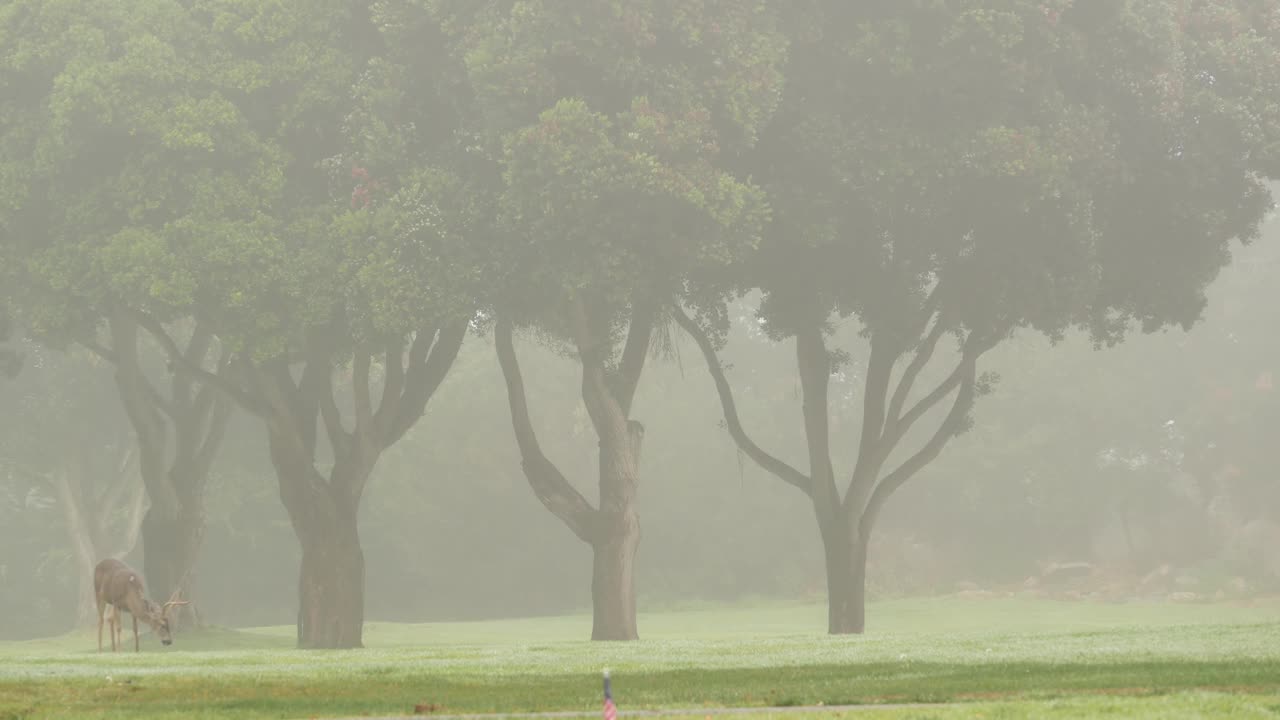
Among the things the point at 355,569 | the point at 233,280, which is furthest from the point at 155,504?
the point at 233,280

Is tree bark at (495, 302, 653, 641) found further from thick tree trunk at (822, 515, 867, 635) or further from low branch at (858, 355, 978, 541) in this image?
low branch at (858, 355, 978, 541)

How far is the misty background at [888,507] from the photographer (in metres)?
70.9

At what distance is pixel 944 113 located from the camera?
→ 34.0 metres

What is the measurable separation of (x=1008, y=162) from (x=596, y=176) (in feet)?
27.4

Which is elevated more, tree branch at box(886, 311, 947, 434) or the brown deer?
tree branch at box(886, 311, 947, 434)

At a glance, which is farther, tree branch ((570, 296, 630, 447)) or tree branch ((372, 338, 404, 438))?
tree branch ((372, 338, 404, 438))

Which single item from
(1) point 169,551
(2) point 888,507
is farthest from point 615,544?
(2) point 888,507

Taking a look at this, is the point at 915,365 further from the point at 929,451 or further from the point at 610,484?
the point at 610,484

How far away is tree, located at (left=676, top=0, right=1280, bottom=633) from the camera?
110ft

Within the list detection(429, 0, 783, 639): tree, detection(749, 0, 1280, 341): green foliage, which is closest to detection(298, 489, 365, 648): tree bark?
detection(429, 0, 783, 639): tree

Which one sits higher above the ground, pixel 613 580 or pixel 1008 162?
pixel 1008 162

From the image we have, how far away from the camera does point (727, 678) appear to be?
61.2ft

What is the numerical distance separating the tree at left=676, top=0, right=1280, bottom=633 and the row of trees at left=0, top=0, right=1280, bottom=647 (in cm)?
7

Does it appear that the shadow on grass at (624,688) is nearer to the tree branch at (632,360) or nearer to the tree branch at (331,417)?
the tree branch at (632,360)
